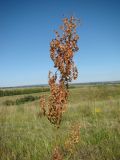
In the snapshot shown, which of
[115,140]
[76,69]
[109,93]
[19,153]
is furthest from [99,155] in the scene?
[109,93]

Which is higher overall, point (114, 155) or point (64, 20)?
point (64, 20)

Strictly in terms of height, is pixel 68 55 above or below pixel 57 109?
above

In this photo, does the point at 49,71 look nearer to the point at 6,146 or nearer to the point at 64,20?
the point at 64,20

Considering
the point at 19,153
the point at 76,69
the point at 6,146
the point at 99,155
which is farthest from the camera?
the point at 6,146

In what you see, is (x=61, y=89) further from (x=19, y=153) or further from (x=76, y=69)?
(x=19, y=153)

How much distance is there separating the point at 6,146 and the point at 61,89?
405 cm

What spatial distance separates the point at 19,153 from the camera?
23.2 ft

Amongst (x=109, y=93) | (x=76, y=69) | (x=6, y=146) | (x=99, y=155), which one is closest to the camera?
(x=76, y=69)

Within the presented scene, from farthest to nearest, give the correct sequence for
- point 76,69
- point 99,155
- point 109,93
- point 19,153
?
point 109,93 → point 19,153 → point 99,155 → point 76,69

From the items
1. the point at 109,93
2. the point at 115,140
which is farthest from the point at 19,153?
the point at 109,93

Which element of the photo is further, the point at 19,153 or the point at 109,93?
the point at 109,93

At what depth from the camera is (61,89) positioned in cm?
454

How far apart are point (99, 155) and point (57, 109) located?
234cm

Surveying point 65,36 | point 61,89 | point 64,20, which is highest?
point 64,20
